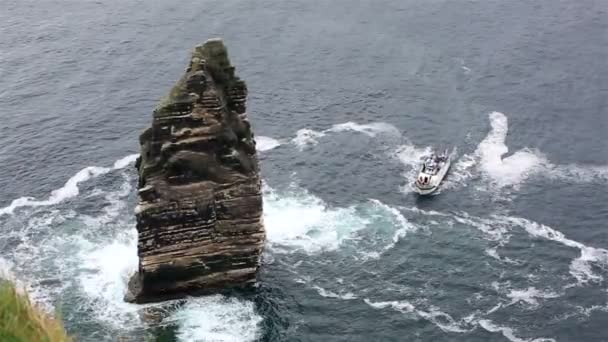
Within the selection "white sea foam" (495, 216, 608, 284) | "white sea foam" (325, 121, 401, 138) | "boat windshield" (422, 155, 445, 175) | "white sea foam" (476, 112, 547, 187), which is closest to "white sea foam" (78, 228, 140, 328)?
"boat windshield" (422, 155, 445, 175)

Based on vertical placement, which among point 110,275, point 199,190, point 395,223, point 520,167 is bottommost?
point 395,223

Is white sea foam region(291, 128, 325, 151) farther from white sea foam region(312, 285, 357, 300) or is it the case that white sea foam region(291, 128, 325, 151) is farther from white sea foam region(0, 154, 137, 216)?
white sea foam region(312, 285, 357, 300)

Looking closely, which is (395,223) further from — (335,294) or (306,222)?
(335,294)

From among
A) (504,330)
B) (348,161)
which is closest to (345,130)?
(348,161)

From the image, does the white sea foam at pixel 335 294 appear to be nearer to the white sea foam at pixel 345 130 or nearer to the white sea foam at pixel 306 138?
the white sea foam at pixel 306 138

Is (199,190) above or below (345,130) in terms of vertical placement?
above

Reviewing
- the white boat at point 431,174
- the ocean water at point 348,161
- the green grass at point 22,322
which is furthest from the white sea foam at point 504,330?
the green grass at point 22,322

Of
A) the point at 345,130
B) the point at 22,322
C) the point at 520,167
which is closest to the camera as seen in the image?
the point at 22,322
